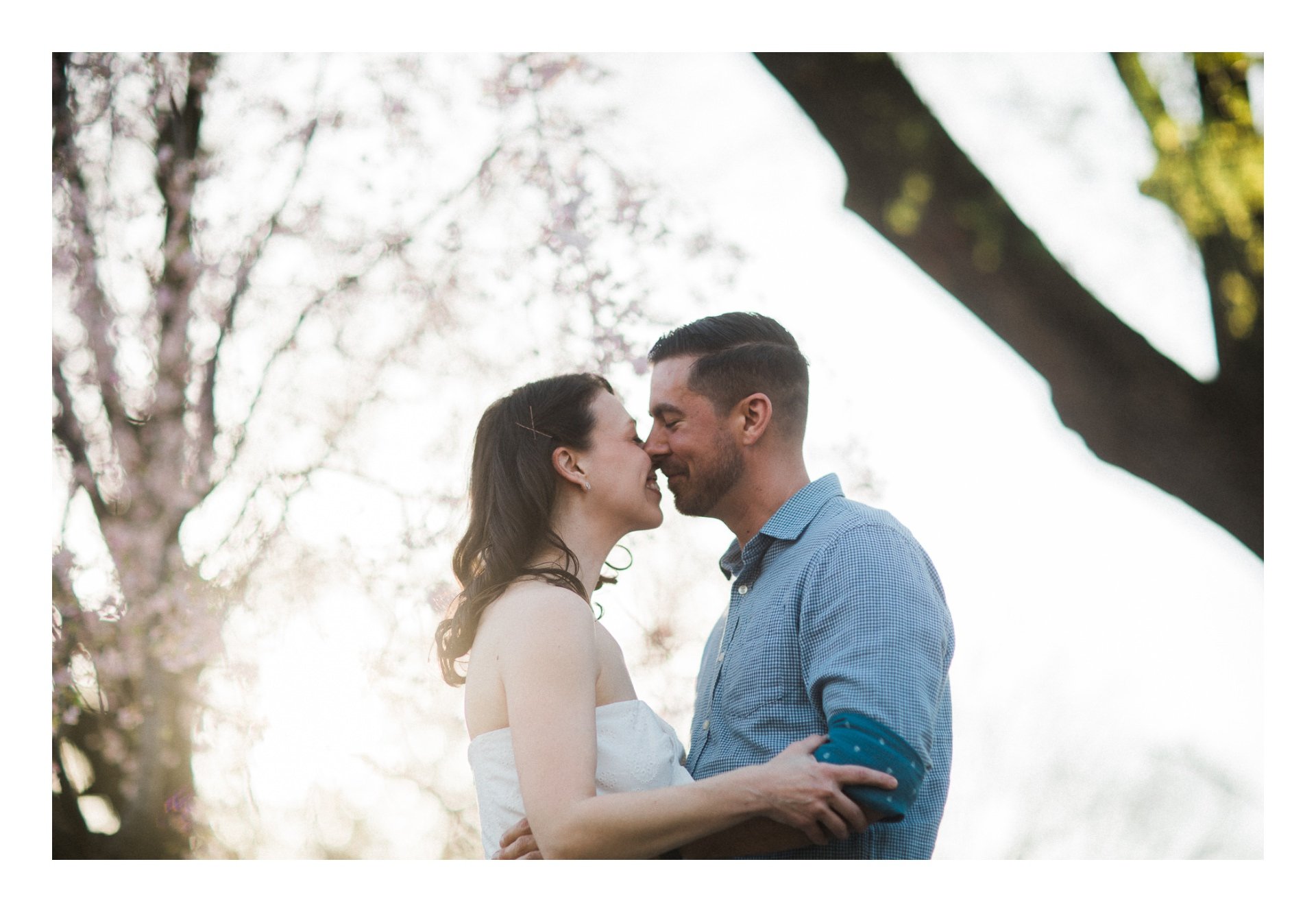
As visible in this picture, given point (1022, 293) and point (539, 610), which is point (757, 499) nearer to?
point (539, 610)

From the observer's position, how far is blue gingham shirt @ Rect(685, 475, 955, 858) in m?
1.60

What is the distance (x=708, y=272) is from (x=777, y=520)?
7.93ft

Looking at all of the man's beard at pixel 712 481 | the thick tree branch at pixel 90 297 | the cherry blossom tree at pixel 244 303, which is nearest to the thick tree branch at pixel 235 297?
the cherry blossom tree at pixel 244 303

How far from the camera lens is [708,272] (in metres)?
4.27

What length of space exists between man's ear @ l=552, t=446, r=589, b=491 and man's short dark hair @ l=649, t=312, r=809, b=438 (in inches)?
12.3

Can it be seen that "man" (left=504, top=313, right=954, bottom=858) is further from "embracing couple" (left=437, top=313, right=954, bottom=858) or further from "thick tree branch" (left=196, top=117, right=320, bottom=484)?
"thick tree branch" (left=196, top=117, right=320, bottom=484)

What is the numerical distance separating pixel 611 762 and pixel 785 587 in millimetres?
410

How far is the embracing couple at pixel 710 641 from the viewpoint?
5.27ft

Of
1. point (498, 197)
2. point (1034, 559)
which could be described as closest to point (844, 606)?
point (1034, 559)

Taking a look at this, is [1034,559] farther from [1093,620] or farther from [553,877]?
[553,877]

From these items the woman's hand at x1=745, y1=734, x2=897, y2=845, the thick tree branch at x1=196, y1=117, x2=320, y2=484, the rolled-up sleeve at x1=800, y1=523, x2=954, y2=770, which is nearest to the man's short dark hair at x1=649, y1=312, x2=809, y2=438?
the rolled-up sleeve at x1=800, y1=523, x2=954, y2=770

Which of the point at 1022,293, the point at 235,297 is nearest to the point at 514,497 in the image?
the point at 1022,293

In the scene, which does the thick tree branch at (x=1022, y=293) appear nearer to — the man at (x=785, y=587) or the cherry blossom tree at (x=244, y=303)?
the man at (x=785, y=587)

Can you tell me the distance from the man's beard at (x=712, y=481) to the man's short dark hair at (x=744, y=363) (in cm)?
9
